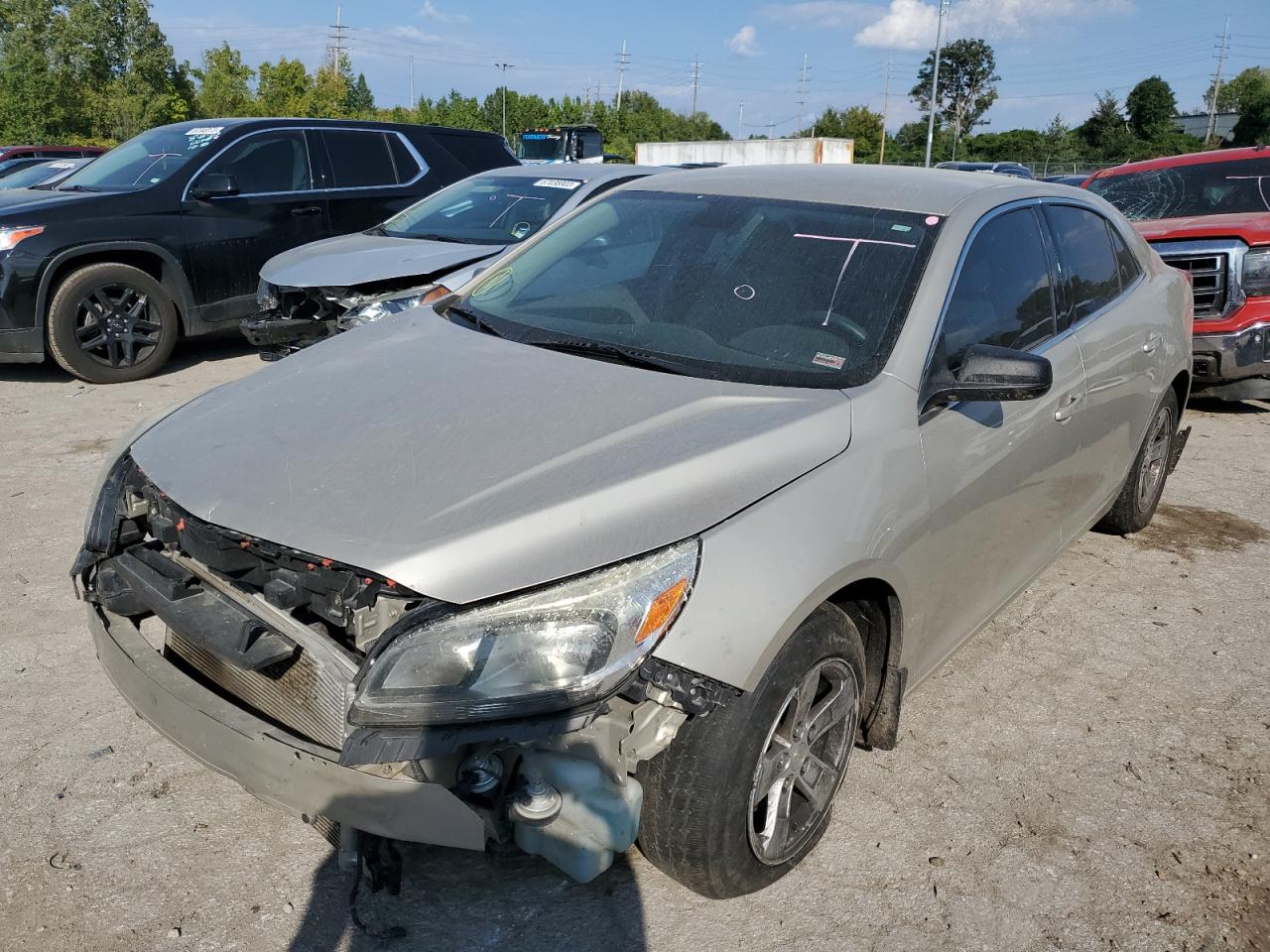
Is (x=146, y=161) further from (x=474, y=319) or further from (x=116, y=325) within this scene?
(x=474, y=319)

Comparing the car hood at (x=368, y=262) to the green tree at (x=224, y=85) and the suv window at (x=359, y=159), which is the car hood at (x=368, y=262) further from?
the green tree at (x=224, y=85)

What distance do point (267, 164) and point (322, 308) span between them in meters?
2.31

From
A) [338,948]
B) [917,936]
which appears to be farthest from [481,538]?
[917,936]

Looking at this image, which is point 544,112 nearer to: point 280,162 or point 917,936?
point 280,162

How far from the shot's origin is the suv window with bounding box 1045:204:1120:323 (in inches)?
152

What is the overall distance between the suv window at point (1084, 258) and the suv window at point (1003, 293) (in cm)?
21

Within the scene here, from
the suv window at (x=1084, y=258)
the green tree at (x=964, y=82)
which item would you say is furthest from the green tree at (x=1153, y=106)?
the suv window at (x=1084, y=258)

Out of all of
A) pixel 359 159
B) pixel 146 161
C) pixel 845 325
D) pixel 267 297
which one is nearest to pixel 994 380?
pixel 845 325

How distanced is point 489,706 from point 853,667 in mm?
1071

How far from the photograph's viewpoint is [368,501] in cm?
227

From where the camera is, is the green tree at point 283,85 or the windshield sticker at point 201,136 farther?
the green tree at point 283,85

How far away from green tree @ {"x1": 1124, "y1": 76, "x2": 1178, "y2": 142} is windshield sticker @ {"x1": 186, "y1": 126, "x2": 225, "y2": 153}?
6539cm

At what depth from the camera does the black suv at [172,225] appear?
24.5 ft

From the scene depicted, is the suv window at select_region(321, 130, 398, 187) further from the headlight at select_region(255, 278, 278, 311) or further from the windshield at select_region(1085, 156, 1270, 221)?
the windshield at select_region(1085, 156, 1270, 221)
